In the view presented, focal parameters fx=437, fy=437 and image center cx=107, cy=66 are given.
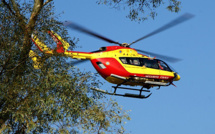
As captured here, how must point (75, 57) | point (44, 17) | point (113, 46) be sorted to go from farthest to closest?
point (113, 46)
point (75, 57)
point (44, 17)

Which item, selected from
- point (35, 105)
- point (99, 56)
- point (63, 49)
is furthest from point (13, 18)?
point (99, 56)

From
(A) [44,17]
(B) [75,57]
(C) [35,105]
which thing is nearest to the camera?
(C) [35,105]

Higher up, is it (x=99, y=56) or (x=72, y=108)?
(x=99, y=56)

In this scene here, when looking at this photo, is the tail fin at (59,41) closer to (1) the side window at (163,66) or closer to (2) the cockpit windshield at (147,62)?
(2) the cockpit windshield at (147,62)

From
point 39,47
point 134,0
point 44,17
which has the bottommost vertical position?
point 39,47

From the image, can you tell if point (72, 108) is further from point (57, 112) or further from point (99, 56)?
point (99, 56)

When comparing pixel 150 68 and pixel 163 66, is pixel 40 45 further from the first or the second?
pixel 163 66

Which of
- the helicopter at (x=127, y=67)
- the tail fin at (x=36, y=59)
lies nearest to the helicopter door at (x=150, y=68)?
the helicopter at (x=127, y=67)

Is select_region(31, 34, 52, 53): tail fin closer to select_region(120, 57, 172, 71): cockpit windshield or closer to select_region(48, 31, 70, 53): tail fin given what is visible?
select_region(48, 31, 70, 53): tail fin

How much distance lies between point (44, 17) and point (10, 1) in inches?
74.7

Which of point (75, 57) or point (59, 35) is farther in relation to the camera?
point (75, 57)

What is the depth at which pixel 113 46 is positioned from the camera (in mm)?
26391

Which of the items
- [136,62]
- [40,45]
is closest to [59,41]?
[40,45]

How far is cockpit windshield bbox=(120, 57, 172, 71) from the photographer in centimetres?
2612
